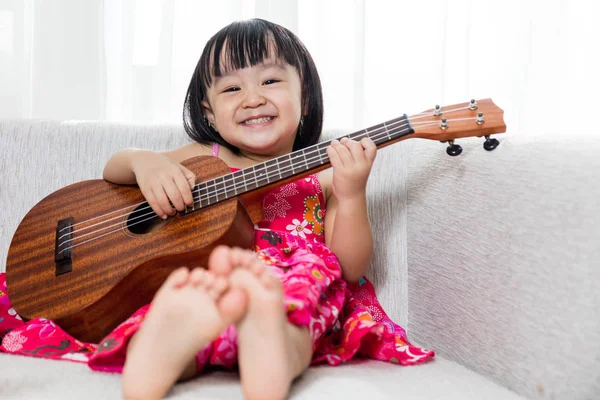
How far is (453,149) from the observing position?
1027 mm

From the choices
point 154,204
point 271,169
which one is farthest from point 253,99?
point 154,204

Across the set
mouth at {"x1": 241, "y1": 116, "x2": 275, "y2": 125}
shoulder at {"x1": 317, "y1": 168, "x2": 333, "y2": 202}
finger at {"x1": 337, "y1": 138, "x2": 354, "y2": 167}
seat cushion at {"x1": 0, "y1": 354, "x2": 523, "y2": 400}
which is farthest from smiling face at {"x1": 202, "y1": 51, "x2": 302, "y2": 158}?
seat cushion at {"x1": 0, "y1": 354, "x2": 523, "y2": 400}

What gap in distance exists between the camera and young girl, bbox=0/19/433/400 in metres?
0.66

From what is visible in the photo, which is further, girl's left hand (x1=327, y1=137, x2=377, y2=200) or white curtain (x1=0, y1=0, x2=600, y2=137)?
white curtain (x1=0, y1=0, x2=600, y2=137)

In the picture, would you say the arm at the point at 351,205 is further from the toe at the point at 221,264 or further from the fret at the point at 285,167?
the toe at the point at 221,264

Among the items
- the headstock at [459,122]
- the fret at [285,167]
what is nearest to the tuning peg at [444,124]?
the headstock at [459,122]

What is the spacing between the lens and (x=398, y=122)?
102 centimetres

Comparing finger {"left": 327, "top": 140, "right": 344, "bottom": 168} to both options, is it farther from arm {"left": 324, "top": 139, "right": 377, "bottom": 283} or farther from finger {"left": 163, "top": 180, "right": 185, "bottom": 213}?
finger {"left": 163, "top": 180, "right": 185, "bottom": 213}

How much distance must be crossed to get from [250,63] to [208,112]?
19 cm

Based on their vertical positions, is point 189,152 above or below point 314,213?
above

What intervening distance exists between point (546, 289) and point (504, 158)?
0.23 m

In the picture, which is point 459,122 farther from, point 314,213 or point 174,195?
point 174,195

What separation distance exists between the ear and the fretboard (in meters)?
0.33

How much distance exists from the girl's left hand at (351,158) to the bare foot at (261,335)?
0.37 m
